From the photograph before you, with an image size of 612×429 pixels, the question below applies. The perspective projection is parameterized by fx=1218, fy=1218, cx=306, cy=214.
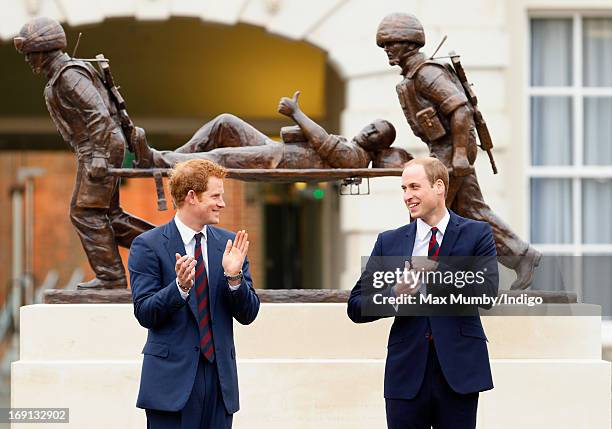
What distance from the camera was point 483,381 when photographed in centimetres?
459

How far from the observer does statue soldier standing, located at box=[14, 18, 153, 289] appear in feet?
22.7

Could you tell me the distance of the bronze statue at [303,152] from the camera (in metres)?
7.10

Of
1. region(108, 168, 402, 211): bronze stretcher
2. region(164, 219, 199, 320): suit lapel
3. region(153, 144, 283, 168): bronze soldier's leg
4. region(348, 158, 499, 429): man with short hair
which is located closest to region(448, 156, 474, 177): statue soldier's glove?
region(108, 168, 402, 211): bronze stretcher

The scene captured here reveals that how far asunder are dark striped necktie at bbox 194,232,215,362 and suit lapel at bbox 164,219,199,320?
0.03 metres

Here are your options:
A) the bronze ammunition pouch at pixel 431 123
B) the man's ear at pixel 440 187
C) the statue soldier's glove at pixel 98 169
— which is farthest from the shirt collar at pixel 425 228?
the statue soldier's glove at pixel 98 169

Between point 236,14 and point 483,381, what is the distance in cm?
742

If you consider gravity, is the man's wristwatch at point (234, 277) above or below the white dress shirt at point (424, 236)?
below

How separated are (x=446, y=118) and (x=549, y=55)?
4811 millimetres

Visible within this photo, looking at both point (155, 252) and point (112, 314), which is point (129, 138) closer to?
point (112, 314)

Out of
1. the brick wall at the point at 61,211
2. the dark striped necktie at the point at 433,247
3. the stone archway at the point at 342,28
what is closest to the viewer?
the dark striped necktie at the point at 433,247

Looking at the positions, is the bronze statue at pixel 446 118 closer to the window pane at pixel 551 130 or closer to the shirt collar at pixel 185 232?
the shirt collar at pixel 185 232

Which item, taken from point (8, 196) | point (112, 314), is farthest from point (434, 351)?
point (8, 196)

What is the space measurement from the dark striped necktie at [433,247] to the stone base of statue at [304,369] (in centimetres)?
219

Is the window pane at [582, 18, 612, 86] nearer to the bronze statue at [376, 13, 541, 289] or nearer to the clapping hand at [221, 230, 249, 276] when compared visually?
the bronze statue at [376, 13, 541, 289]
